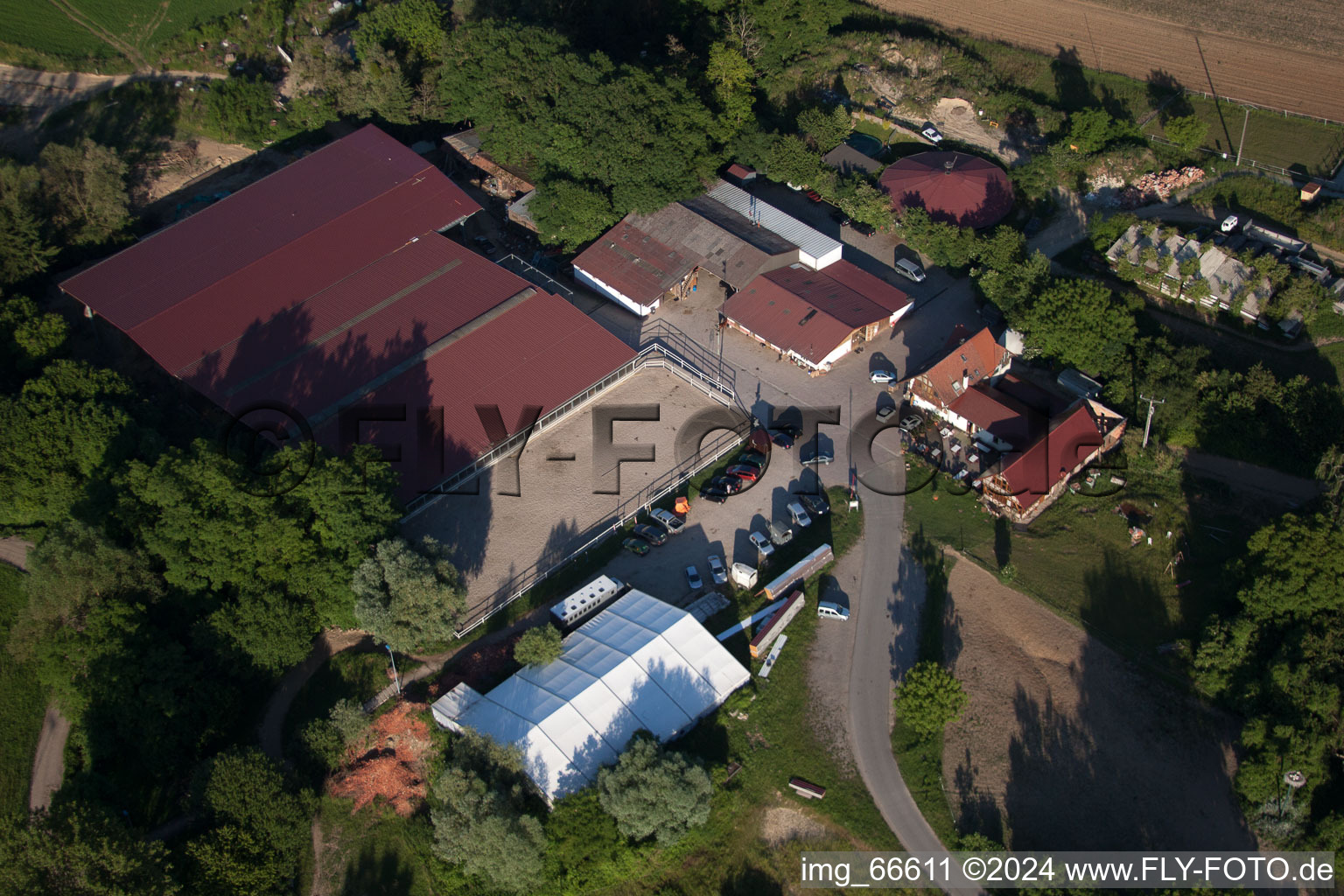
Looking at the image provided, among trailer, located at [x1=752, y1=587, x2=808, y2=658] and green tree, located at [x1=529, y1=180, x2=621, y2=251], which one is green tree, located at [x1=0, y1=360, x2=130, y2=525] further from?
trailer, located at [x1=752, y1=587, x2=808, y2=658]

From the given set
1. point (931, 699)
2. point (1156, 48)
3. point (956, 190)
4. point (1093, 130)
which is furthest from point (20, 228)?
point (1156, 48)

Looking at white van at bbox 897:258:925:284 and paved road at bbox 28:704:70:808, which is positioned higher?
white van at bbox 897:258:925:284

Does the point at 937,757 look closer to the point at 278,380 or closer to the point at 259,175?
the point at 278,380

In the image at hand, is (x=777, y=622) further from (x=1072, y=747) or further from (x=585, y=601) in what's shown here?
(x=1072, y=747)

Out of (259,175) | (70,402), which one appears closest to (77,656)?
(70,402)

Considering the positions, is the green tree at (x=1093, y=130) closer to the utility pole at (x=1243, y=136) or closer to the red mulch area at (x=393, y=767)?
the utility pole at (x=1243, y=136)

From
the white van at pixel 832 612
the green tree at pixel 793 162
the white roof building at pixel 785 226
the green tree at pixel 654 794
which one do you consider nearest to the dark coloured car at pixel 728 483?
the white van at pixel 832 612

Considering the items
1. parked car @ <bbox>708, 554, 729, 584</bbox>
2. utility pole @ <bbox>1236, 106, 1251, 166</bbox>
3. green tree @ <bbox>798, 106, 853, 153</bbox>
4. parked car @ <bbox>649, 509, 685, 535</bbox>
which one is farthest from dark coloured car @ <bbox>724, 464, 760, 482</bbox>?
utility pole @ <bbox>1236, 106, 1251, 166</bbox>
